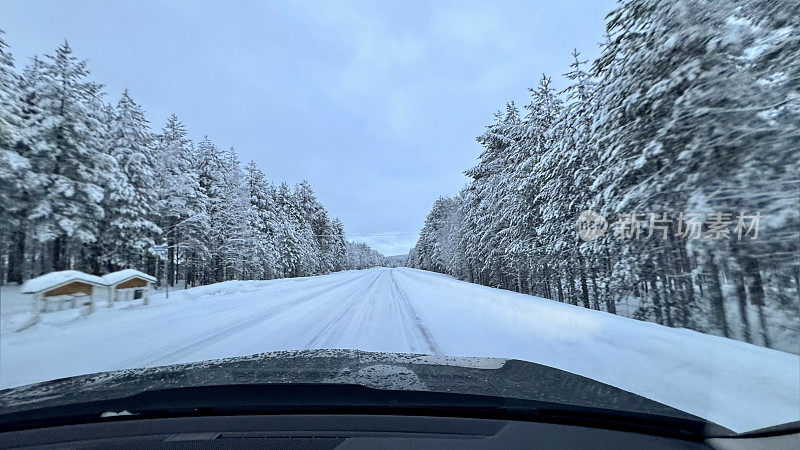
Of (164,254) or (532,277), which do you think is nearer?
(164,254)

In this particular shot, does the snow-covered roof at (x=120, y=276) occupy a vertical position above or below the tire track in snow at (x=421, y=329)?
above

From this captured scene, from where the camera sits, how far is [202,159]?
3195cm

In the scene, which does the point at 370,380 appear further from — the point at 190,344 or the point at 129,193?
the point at 129,193

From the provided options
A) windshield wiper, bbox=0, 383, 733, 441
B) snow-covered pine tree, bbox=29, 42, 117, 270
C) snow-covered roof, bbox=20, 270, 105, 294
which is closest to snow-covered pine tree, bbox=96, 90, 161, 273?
snow-covered pine tree, bbox=29, 42, 117, 270

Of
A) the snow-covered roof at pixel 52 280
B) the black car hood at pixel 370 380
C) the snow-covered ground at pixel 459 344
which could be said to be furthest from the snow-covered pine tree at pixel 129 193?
the black car hood at pixel 370 380

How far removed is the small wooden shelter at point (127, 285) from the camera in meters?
10.1

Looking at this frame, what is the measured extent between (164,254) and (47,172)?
6510 millimetres

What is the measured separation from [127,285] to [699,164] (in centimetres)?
1485

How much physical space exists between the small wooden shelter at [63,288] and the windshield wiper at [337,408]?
7.78 m

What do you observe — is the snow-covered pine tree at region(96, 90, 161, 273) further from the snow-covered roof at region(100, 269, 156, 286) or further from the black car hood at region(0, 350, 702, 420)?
the black car hood at region(0, 350, 702, 420)

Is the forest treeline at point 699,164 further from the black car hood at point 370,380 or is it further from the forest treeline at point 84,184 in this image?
the forest treeline at point 84,184

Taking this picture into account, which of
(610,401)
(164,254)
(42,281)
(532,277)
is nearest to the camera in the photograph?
(610,401)

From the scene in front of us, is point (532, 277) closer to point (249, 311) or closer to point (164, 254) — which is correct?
point (249, 311)

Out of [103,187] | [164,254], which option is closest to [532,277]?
[164,254]
